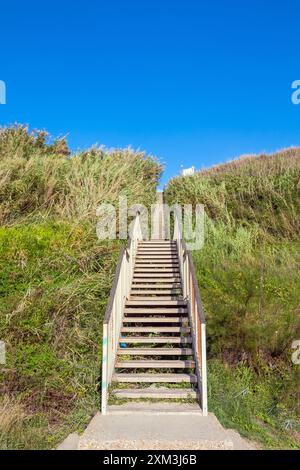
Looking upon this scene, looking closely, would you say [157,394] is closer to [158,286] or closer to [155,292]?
[155,292]

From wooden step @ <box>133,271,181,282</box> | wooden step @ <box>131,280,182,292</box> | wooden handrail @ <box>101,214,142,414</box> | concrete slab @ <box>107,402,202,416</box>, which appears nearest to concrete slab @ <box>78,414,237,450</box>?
concrete slab @ <box>107,402,202,416</box>

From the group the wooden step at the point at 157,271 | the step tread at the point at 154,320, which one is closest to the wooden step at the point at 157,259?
the wooden step at the point at 157,271

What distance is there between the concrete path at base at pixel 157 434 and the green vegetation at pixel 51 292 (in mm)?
633

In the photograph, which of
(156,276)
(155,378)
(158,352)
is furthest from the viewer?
(156,276)

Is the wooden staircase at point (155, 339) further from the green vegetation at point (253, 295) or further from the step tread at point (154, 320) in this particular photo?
the green vegetation at point (253, 295)

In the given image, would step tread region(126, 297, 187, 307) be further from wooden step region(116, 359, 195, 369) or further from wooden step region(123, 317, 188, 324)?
wooden step region(116, 359, 195, 369)

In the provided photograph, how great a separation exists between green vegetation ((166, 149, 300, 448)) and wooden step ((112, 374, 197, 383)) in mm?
408

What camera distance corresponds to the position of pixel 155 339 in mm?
7754

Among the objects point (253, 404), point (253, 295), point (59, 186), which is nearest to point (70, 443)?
point (253, 404)

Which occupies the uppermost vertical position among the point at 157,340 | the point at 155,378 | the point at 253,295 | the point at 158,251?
the point at 158,251

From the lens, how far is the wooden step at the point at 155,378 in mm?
6719

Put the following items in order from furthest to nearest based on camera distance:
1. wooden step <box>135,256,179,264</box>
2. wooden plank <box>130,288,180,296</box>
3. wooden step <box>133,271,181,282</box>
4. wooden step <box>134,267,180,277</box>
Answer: wooden step <box>135,256,179,264</box>, wooden step <box>134,267,180,277</box>, wooden step <box>133,271,181,282</box>, wooden plank <box>130,288,180,296</box>

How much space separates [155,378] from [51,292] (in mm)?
2937

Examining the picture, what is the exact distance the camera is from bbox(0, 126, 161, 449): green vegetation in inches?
247
